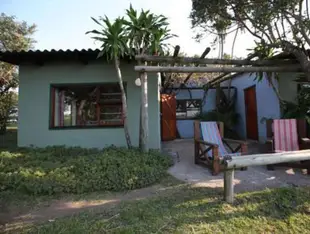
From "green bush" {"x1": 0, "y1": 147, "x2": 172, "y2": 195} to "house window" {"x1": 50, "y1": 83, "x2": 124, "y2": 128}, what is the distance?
1886mm

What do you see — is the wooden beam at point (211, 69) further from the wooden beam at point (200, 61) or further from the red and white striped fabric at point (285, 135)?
the red and white striped fabric at point (285, 135)

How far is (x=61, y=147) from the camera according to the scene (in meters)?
6.26

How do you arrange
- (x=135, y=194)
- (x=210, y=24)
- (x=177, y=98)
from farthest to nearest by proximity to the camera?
(x=177, y=98) → (x=210, y=24) → (x=135, y=194)

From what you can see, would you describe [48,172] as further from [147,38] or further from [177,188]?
[147,38]

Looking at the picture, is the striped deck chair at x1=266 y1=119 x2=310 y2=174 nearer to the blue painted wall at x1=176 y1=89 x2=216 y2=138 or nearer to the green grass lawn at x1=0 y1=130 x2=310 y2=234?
the green grass lawn at x1=0 y1=130 x2=310 y2=234

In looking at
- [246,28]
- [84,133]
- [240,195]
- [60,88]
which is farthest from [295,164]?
[60,88]

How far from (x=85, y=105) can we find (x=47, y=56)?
1743 millimetres

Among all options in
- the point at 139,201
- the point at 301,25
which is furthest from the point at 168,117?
the point at 139,201

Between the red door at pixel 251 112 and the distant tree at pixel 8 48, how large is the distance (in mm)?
11847

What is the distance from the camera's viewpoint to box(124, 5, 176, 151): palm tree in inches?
212

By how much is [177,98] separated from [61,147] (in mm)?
6301

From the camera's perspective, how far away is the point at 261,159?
3328mm

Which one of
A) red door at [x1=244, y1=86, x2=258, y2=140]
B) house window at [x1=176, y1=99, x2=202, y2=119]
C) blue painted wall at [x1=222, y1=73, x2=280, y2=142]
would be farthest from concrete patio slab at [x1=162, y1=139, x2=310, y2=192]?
house window at [x1=176, y1=99, x2=202, y2=119]

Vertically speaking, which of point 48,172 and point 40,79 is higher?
point 40,79
